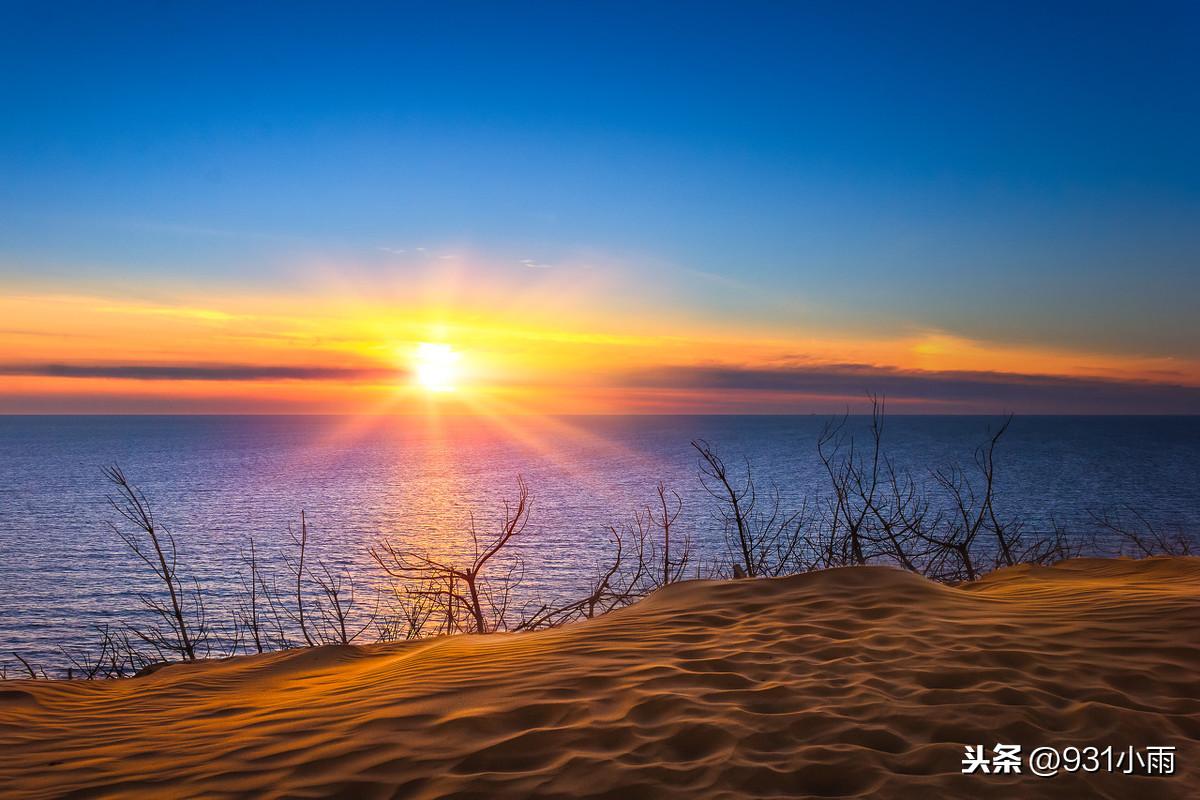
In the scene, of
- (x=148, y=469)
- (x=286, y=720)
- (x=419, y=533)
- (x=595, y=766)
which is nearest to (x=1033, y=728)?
(x=595, y=766)

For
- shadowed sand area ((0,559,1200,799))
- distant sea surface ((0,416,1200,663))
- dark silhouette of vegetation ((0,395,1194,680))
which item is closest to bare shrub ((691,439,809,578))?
dark silhouette of vegetation ((0,395,1194,680))

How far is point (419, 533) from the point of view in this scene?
5112 cm

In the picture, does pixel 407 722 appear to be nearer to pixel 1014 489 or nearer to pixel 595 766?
pixel 595 766

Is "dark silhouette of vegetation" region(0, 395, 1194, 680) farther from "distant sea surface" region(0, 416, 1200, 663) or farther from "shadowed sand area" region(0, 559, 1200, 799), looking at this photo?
"shadowed sand area" region(0, 559, 1200, 799)

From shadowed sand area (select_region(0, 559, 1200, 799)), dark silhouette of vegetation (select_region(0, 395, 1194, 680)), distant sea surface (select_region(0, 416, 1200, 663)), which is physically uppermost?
shadowed sand area (select_region(0, 559, 1200, 799))

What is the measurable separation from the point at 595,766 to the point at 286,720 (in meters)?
2.36

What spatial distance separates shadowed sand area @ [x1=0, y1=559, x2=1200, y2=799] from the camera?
12.3ft

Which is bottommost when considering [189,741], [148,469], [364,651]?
[148,469]

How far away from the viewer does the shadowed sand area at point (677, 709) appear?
3.76 m

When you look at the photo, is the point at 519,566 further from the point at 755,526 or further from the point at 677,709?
the point at 677,709

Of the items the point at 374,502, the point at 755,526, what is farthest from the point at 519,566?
the point at 374,502

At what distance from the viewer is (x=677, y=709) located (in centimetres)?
453

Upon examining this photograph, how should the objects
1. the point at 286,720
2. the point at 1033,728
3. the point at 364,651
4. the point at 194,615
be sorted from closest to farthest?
the point at 1033,728 → the point at 286,720 → the point at 364,651 → the point at 194,615

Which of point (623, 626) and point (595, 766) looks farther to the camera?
point (623, 626)
